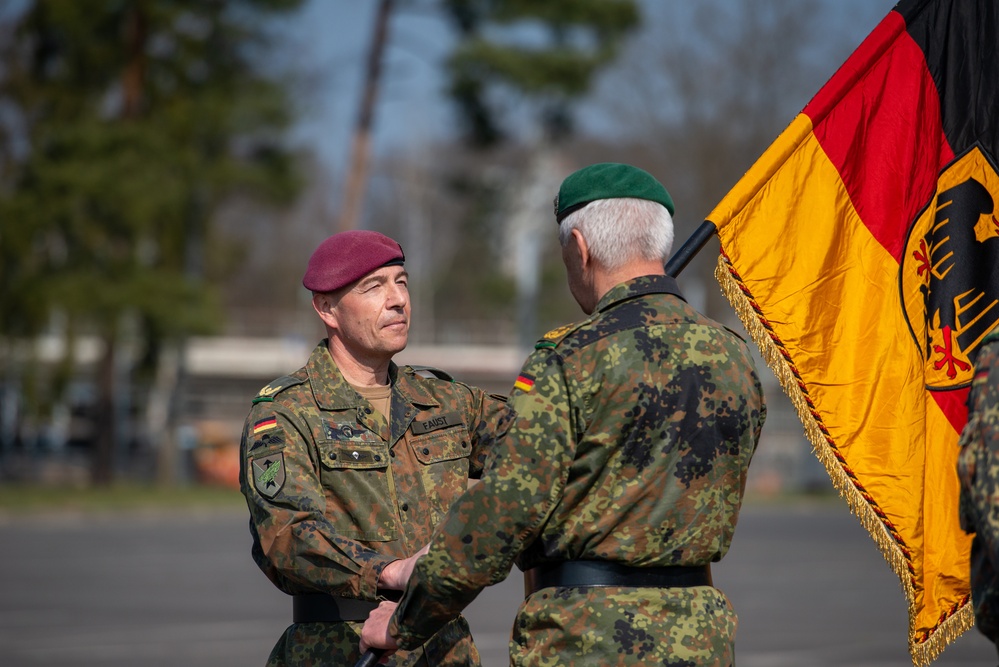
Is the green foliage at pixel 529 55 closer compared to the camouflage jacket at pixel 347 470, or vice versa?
the camouflage jacket at pixel 347 470

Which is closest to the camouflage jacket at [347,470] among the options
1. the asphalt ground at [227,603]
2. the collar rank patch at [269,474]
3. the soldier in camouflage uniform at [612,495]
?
the collar rank patch at [269,474]

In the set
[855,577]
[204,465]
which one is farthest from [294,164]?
[855,577]

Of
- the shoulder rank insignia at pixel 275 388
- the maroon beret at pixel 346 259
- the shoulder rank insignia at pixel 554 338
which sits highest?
the maroon beret at pixel 346 259

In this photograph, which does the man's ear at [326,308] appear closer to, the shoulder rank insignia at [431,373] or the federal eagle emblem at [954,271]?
the shoulder rank insignia at [431,373]

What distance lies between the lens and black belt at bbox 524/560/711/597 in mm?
3199

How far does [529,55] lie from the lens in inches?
1020

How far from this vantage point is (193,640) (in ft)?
32.1

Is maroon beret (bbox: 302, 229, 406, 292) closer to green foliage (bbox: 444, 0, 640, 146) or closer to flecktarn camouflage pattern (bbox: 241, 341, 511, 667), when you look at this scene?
flecktarn camouflage pattern (bbox: 241, 341, 511, 667)

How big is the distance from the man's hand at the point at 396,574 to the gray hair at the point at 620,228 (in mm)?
949

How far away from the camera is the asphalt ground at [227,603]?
934 centimetres

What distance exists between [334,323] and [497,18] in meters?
23.0

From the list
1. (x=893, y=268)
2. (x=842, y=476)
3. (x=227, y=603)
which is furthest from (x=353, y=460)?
(x=227, y=603)

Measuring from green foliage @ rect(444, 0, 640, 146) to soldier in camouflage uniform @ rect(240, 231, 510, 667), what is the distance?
21.8m

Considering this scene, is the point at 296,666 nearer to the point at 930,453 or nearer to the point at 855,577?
the point at 930,453
